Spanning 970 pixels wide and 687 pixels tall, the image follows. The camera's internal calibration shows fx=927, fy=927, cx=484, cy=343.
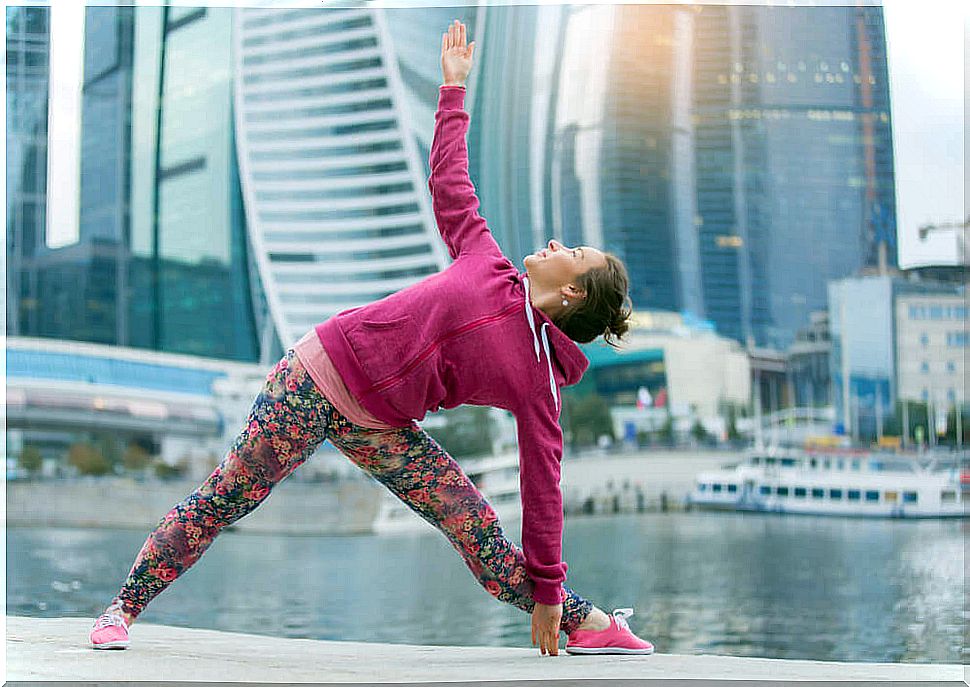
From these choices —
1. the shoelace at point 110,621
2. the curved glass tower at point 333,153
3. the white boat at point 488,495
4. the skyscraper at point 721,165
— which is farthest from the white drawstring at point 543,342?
the white boat at point 488,495

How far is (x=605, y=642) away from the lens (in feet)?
3.63

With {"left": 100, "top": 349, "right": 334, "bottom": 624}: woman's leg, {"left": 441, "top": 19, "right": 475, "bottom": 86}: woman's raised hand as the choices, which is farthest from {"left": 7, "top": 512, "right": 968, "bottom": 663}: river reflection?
{"left": 441, "top": 19, "right": 475, "bottom": 86}: woman's raised hand

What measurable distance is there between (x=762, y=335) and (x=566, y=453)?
126 cm

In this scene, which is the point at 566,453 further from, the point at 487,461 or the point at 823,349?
the point at 823,349

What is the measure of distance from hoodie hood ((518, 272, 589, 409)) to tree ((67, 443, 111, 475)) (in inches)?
201

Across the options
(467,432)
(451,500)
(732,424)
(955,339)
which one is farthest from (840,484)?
(451,500)

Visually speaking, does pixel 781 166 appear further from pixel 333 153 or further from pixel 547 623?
pixel 547 623

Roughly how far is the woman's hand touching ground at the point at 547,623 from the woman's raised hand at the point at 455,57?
24.4 inches

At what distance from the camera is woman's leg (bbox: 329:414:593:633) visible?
1064 mm

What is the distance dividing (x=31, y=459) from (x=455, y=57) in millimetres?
5091

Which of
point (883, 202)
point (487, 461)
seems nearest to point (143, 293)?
point (487, 461)

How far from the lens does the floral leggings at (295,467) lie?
3.36ft

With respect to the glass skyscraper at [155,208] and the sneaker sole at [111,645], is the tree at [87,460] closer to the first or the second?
the glass skyscraper at [155,208]

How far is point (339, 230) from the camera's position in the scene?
5.27m
